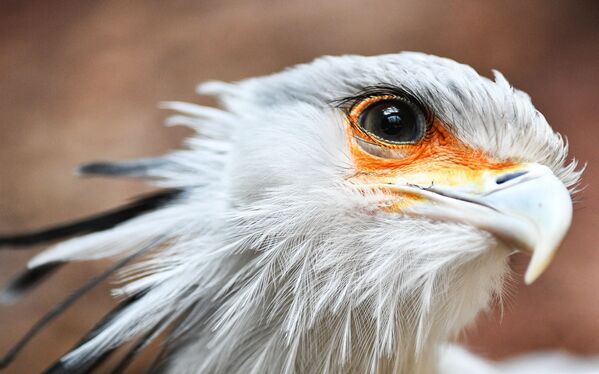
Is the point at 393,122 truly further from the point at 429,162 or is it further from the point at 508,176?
the point at 508,176

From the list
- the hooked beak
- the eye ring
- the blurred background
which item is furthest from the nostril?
the blurred background

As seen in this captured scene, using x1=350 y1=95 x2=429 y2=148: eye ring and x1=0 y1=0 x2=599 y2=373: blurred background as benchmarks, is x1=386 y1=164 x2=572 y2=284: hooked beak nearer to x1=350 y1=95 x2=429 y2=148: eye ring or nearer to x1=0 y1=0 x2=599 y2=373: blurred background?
x1=350 y1=95 x2=429 y2=148: eye ring

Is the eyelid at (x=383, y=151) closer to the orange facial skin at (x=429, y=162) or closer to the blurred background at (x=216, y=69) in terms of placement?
the orange facial skin at (x=429, y=162)

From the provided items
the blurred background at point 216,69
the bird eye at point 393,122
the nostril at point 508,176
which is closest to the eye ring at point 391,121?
the bird eye at point 393,122

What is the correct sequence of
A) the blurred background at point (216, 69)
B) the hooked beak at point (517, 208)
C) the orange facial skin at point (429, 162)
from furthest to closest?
the blurred background at point (216, 69) → the orange facial skin at point (429, 162) → the hooked beak at point (517, 208)

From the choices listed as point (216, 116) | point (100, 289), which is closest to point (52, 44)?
point (100, 289)

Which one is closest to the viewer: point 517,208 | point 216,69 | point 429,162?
point 517,208

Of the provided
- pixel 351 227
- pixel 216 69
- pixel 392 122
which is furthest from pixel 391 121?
pixel 216 69
